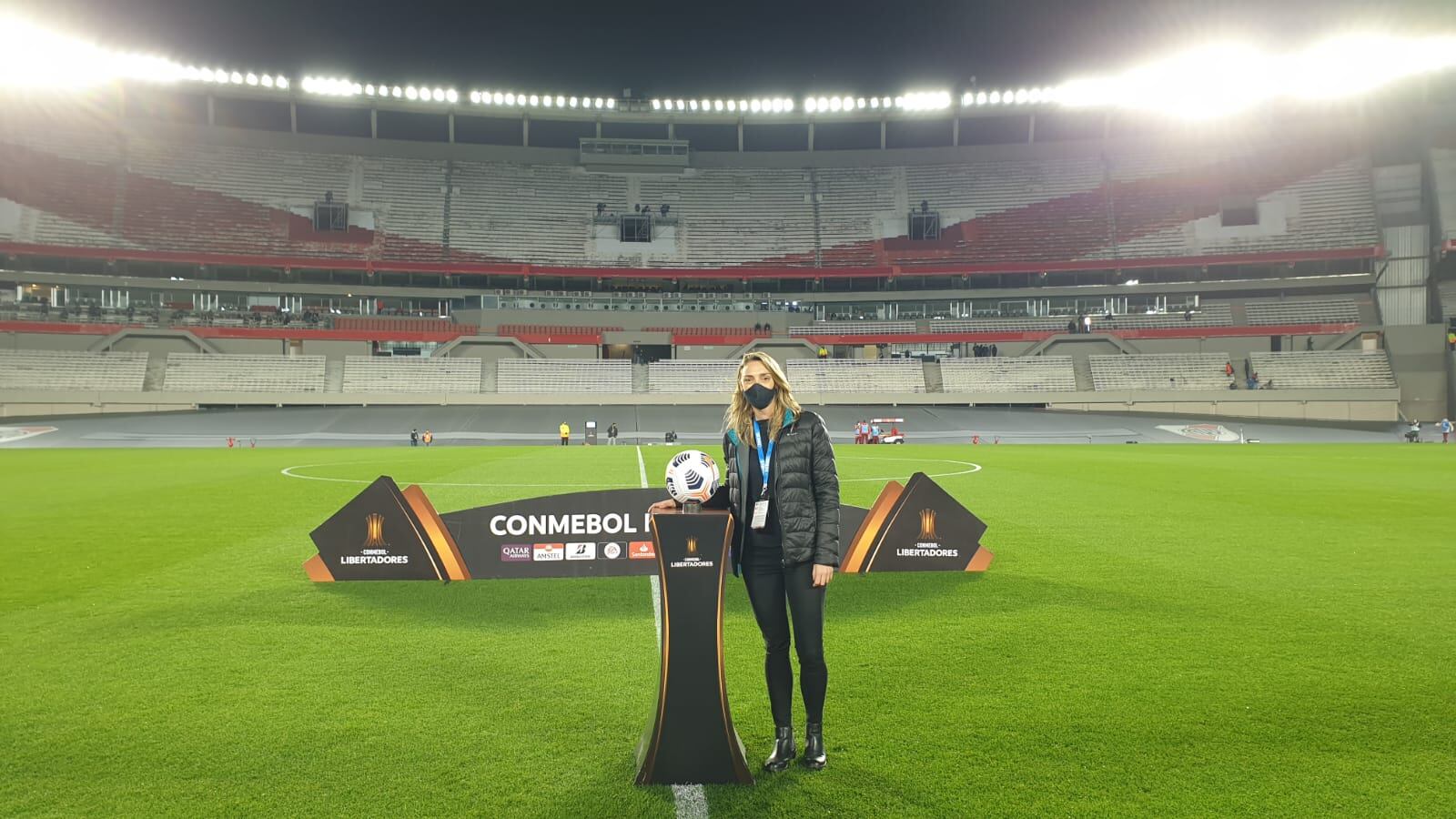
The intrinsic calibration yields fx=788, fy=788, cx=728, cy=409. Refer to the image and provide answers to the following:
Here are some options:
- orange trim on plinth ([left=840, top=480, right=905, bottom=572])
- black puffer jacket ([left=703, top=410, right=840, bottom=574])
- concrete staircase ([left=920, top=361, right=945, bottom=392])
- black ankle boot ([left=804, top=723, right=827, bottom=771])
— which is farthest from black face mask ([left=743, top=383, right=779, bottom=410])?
concrete staircase ([left=920, top=361, right=945, bottom=392])

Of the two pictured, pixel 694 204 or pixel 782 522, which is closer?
pixel 782 522

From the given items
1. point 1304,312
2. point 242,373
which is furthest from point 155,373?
point 1304,312

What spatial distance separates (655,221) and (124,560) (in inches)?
2323

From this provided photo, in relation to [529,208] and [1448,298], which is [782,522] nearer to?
[529,208]

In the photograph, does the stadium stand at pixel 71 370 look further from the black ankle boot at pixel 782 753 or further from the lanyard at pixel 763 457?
the black ankle boot at pixel 782 753

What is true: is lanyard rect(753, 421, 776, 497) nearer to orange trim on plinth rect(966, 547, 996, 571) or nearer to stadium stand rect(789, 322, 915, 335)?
orange trim on plinth rect(966, 547, 996, 571)

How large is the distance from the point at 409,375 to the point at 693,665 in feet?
177

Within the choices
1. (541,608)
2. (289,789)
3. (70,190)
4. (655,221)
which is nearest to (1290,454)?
(541,608)

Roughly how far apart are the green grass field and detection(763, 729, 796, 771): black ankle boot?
0.10 metres

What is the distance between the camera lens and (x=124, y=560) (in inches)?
376

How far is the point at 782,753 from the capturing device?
423 cm

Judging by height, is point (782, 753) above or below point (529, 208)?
below

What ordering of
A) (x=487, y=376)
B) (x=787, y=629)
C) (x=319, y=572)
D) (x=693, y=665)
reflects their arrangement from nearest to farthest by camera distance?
(x=693, y=665) → (x=787, y=629) → (x=319, y=572) → (x=487, y=376)

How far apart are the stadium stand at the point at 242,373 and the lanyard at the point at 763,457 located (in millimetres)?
54270
